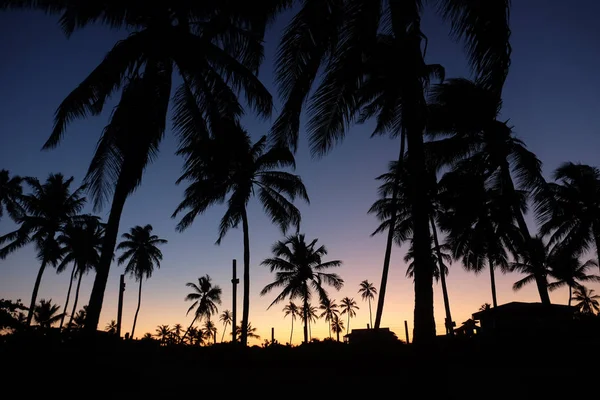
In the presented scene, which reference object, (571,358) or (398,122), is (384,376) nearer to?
(571,358)

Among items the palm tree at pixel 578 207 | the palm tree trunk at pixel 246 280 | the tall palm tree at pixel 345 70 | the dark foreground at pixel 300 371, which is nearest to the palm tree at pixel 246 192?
the palm tree trunk at pixel 246 280

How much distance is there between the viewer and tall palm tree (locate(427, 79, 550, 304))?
51.0ft

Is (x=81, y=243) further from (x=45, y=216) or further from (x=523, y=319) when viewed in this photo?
(x=523, y=319)

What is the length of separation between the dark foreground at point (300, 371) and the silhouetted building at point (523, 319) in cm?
846

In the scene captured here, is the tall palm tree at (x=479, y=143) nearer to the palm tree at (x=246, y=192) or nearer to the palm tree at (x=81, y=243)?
the palm tree at (x=246, y=192)

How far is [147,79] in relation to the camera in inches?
384

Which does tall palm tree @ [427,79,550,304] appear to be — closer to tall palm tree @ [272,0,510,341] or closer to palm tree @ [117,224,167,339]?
tall palm tree @ [272,0,510,341]

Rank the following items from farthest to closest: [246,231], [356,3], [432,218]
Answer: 1. [432,218]
2. [246,231]
3. [356,3]

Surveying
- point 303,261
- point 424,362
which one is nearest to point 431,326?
point 424,362

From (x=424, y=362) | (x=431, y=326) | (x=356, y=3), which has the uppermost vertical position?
(x=356, y=3)

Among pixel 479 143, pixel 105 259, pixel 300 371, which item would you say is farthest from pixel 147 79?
pixel 479 143

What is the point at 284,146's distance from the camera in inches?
269

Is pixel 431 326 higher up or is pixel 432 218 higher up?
pixel 432 218

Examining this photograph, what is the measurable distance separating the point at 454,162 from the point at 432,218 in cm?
557
